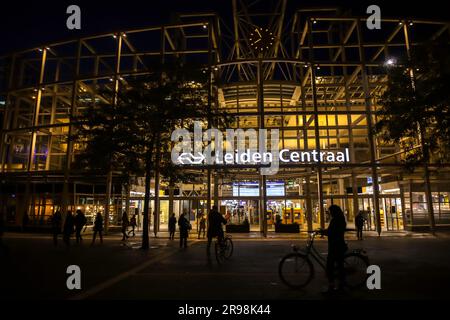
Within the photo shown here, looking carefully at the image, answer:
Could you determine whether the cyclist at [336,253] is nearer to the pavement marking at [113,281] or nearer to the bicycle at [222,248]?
the bicycle at [222,248]

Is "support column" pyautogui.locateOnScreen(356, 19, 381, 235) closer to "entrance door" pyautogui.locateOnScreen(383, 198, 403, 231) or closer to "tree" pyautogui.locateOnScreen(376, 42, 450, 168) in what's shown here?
"entrance door" pyautogui.locateOnScreen(383, 198, 403, 231)

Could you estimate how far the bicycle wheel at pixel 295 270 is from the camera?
6.83 m

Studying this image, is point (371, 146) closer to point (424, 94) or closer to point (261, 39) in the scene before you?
point (424, 94)

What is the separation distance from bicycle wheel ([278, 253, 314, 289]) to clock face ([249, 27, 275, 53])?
77.5ft

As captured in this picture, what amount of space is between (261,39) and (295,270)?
2394 cm

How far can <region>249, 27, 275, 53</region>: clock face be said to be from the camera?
87.0 ft

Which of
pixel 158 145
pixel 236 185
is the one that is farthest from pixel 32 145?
pixel 236 185

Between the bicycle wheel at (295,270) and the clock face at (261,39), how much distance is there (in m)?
23.6

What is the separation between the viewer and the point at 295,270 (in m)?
7.04

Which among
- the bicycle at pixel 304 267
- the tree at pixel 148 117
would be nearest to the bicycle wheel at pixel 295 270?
the bicycle at pixel 304 267

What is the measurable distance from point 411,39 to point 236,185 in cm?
1717
